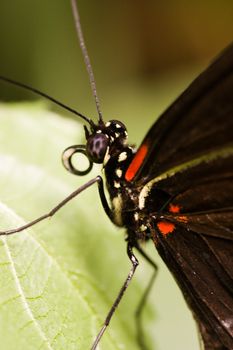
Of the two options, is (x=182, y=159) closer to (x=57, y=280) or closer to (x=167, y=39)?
(x=57, y=280)

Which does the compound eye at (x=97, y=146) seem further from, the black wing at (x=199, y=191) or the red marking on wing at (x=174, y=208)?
the red marking on wing at (x=174, y=208)

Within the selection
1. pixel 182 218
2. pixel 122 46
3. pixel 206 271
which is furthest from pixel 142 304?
pixel 122 46

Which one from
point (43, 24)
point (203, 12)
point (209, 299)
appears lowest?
point (209, 299)

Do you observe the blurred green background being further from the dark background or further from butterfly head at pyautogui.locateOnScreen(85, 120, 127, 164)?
butterfly head at pyautogui.locateOnScreen(85, 120, 127, 164)

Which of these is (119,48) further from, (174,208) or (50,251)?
(50,251)

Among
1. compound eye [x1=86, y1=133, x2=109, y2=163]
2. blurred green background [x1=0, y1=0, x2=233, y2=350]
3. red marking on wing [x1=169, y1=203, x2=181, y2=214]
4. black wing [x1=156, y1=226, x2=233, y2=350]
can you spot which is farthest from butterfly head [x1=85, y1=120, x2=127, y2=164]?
blurred green background [x1=0, y1=0, x2=233, y2=350]

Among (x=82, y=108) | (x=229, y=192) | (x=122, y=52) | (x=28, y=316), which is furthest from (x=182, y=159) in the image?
(x=122, y=52)
